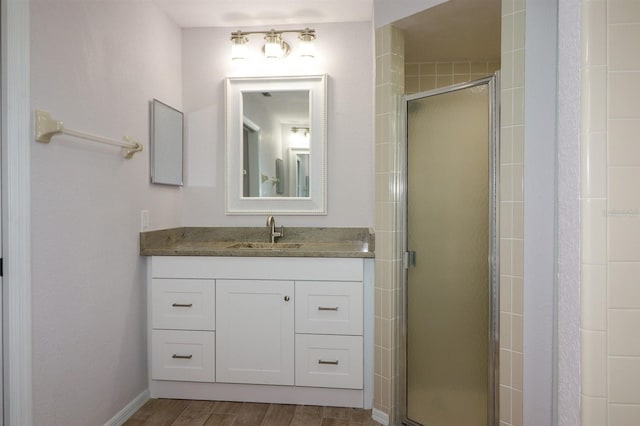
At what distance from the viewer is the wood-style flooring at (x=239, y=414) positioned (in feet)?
6.93

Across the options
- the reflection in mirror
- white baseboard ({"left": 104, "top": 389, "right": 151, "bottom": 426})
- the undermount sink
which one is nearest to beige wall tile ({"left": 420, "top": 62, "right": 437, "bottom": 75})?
the reflection in mirror

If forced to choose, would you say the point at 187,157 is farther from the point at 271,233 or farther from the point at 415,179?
the point at 415,179

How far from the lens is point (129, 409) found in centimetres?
217

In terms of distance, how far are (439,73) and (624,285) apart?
90.1 inches

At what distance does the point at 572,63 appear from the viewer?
0.95 metres

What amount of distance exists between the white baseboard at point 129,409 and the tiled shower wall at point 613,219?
2059mm

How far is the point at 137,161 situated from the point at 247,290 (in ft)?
3.09

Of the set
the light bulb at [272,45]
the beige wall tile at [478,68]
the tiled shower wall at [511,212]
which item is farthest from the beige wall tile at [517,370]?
the light bulb at [272,45]

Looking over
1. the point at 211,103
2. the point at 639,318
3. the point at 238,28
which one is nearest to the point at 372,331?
the point at 639,318

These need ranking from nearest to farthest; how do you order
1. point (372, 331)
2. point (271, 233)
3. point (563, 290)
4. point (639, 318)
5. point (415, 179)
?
point (639, 318) < point (563, 290) < point (415, 179) < point (372, 331) < point (271, 233)

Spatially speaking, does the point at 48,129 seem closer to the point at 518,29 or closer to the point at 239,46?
the point at 239,46

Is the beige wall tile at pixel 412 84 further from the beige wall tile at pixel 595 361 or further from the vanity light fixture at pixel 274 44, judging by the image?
the beige wall tile at pixel 595 361

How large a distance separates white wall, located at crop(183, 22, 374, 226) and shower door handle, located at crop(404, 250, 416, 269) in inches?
25.4

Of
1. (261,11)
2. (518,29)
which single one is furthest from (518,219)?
(261,11)
